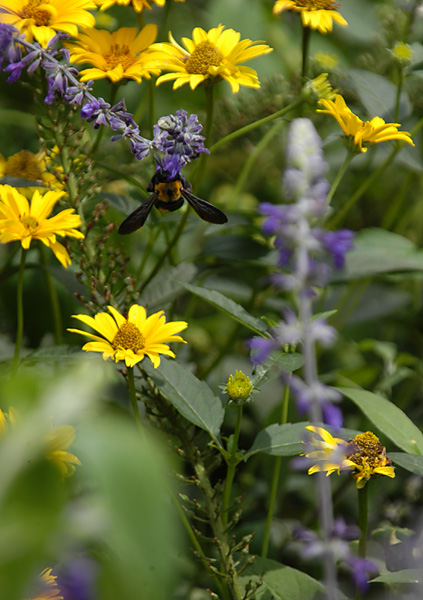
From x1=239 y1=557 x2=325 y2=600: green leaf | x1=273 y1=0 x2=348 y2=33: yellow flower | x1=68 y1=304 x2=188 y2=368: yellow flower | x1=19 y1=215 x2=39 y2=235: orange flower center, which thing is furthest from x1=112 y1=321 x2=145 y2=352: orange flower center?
x1=273 y1=0 x2=348 y2=33: yellow flower

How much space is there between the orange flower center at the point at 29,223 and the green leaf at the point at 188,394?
140mm

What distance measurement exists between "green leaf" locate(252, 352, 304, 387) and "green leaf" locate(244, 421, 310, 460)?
0.05m

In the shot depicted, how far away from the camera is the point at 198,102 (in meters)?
1.13

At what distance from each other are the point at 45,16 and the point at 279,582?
52 centimetres

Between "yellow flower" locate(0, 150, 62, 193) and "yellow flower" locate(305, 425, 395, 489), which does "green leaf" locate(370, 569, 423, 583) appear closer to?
"yellow flower" locate(305, 425, 395, 489)

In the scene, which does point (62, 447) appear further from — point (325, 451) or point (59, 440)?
point (325, 451)

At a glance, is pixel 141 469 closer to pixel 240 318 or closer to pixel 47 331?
pixel 240 318

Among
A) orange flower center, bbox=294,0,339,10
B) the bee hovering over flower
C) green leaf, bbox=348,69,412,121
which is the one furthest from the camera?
green leaf, bbox=348,69,412,121

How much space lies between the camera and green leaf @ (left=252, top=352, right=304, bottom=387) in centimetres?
51

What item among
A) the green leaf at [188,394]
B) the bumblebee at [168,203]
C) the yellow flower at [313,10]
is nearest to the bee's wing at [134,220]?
the bumblebee at [168,203]

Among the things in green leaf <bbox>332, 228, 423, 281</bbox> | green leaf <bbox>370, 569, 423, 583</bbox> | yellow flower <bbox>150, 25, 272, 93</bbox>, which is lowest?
green leaf <bbox>370, 569, 423, 583</bbox>

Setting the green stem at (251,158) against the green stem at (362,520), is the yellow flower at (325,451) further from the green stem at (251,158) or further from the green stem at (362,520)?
the green stem at (251,158)

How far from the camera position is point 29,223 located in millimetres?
534

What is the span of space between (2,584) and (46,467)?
35mm
